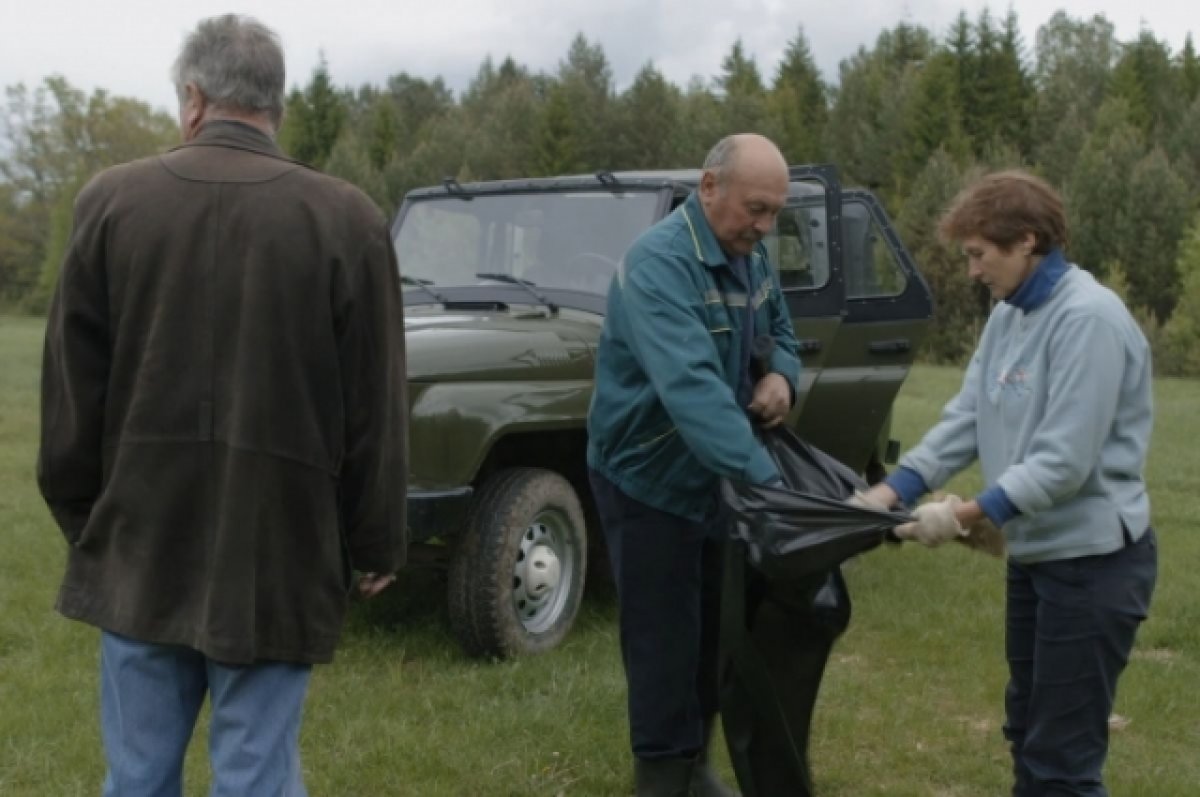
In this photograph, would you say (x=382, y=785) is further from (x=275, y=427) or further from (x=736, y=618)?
(x=275, y=427)

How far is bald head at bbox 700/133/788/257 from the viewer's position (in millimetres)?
3410

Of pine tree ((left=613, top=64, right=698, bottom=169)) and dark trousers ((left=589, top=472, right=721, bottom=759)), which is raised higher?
pine tree ((left=613, top=64, right=698, bottom=169))

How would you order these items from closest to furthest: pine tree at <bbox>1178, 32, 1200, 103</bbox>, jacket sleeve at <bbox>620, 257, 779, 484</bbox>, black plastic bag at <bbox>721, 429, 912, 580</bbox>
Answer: black plastic bag at <bbox>721, 429, 912, 580</bbox>
jacket sleeve at <bbox>620, 257, 779, 484</bbox>
pine tree at <bbox>1178, 32, 1200, 103</bbox>

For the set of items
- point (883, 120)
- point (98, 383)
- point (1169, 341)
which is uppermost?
point (883, 120)

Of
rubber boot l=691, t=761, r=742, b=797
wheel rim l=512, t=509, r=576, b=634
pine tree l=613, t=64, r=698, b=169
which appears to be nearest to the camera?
rubber boot l=691, t=761, r=742, b=797

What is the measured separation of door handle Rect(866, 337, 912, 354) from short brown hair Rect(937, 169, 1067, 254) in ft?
11.9

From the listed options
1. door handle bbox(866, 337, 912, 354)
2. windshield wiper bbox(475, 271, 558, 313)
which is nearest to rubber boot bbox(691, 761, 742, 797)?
windshield wiper bbox(475, 271, 558, 313)

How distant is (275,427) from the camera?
240 centimetres

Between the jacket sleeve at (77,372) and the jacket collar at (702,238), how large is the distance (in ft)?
4.98

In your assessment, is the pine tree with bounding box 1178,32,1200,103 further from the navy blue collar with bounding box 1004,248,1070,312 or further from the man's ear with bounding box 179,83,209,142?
the man's ear with bounding box 179,83,209,142

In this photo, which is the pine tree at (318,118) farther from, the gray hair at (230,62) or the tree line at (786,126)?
the gray hair at (230,62)

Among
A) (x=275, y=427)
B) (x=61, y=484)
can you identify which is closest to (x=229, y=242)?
(x=275, y=427)

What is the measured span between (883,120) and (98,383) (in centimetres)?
6687

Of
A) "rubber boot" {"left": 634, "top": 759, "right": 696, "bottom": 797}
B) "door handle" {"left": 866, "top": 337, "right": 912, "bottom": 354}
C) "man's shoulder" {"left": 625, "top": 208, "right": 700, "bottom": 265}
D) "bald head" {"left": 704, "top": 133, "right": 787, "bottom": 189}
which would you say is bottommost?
"rubber boot" {"left": 634, "top": 759, "right": 696, "bottom": 797}
